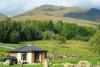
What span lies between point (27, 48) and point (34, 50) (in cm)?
150

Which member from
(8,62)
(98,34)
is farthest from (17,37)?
(8,62)

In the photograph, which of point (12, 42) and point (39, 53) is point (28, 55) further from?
point (12, 42)

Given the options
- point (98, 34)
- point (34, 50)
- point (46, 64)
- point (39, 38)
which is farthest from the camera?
point (39, 38)

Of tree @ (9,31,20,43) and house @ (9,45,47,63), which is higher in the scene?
house @ (9,45,47,63)

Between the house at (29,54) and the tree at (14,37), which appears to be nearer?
the house at (29,54)

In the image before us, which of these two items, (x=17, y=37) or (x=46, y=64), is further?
(x=17, y=37)

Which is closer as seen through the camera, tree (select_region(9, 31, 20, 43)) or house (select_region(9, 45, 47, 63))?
house (select_region(9, 45, 47, 63))

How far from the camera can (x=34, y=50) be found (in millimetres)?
72875

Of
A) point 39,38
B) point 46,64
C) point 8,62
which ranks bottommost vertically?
point 39,38

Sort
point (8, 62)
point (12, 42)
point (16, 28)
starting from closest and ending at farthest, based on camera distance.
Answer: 1. point (8, 62)
2. point (12, 42)
3. point (16, 28)

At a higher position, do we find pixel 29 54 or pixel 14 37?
pixel 29 54

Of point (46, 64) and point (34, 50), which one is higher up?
point (46, 64)

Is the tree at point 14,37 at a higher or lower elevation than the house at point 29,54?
lower

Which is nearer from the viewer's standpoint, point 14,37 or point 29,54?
point 29,54
